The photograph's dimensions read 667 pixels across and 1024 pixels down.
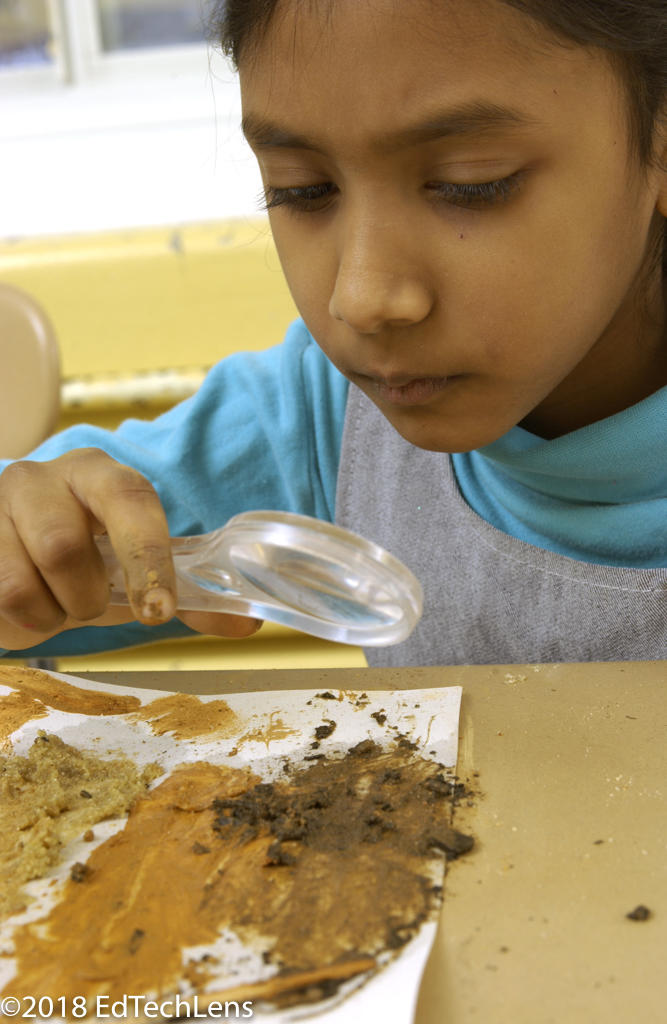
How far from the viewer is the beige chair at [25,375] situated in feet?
2.86

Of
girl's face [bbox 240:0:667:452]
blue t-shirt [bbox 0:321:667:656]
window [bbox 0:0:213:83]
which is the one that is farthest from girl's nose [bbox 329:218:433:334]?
window [bbox 0:0:213:83]

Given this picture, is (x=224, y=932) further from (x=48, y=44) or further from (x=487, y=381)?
(x=48, y=44)

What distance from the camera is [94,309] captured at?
1.36 m

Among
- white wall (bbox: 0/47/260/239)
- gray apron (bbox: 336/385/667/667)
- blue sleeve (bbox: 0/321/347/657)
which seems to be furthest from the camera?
white wall (bbox: 0/47/260/239)

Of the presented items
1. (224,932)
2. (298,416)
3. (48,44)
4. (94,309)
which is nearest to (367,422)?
(298,416)

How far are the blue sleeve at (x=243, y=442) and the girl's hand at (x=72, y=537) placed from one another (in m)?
0.23

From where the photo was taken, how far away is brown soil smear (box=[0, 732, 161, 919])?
1.23 ft

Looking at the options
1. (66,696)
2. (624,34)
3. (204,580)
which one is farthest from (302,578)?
(624,34)

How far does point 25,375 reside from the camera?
883 millimetres

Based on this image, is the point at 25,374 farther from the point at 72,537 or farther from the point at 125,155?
the point at 125,155

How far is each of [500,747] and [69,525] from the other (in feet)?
0.71

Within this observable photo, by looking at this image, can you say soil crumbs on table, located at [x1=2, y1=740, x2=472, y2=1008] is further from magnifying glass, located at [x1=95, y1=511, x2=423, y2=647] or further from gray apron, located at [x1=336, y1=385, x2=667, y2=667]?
gray apron, located at [x1=336, y1=385, x2=667, y2=667]

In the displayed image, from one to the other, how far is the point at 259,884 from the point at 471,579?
355 mm

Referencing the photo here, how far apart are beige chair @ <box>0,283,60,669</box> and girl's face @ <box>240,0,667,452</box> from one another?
42 cm
